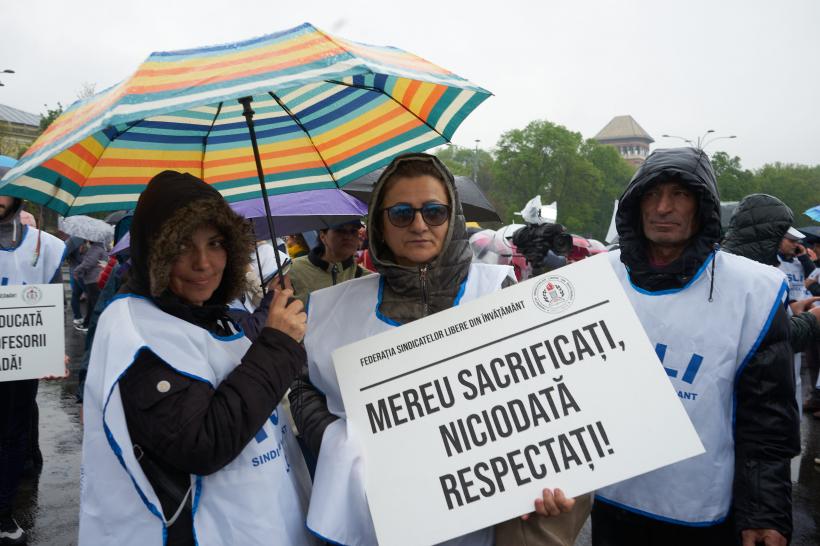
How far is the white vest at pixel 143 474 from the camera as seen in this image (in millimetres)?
1661

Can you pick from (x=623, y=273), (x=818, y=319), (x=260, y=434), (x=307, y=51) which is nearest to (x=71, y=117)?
(x=307, y=51)

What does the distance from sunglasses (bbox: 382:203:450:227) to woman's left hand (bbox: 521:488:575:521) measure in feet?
3.00

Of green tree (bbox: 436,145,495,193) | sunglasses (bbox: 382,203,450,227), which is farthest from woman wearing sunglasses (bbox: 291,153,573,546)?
green tree (bbox: 436,145,495,193)

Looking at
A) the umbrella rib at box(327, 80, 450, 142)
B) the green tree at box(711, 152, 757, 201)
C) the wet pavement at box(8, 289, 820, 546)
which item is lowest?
the wet pavement at box(8, 289, 820, 546)

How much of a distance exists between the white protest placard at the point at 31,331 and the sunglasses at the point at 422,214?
123 inches

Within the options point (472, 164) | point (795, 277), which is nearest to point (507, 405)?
point (795, 277)

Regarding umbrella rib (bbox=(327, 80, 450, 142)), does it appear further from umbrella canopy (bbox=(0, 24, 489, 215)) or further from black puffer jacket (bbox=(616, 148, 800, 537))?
black puffer jacket (bbox=(616, 148, 800, 537))

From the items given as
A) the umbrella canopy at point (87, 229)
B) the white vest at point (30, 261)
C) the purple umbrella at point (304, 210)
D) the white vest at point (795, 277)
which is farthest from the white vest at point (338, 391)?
the umbrella canopy at point (87, 229)

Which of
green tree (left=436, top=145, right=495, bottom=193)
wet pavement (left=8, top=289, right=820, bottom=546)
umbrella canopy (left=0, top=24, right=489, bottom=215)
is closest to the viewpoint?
umbrella canopy (left=0, top=24, right=489, bottom=215)

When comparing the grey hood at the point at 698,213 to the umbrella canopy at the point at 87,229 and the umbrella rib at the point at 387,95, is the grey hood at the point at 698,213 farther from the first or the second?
the umbrella canopy at the point at 87,229

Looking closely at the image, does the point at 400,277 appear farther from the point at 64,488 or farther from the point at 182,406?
the point at 64,488

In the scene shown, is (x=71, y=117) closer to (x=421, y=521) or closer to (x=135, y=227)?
(x=135, y=227)

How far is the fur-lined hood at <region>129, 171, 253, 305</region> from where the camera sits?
6.00 ft

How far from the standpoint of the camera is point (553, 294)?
188cm
